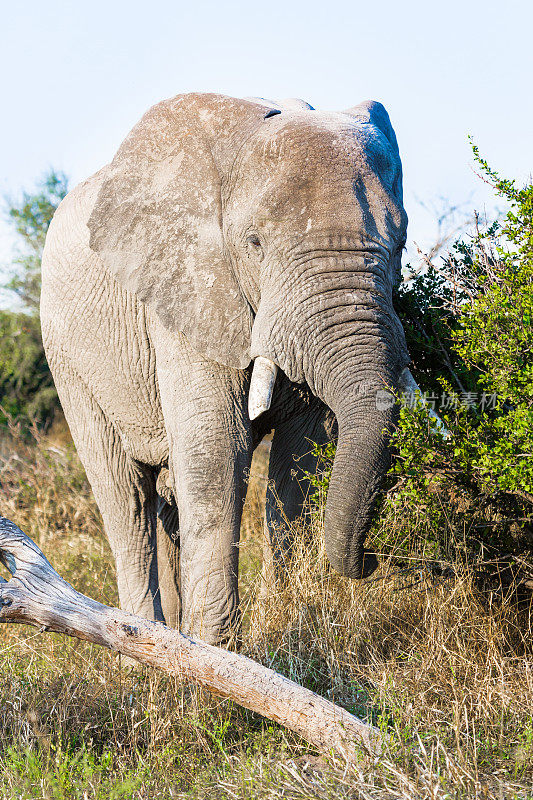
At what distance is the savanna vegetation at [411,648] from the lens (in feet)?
10.8

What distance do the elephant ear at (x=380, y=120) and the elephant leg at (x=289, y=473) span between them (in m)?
1.36

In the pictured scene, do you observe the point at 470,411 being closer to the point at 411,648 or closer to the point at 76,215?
the point at 411,648

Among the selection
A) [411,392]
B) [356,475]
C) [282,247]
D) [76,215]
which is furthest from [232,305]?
[76,215]

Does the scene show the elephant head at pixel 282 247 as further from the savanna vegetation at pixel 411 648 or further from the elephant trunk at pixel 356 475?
the savanna vegetation at pixel 411 648

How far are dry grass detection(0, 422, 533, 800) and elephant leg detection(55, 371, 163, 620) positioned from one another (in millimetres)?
837

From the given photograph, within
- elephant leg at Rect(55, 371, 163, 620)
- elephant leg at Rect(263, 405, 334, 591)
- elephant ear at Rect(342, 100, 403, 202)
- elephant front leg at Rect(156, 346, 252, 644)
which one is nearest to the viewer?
elephant front leg at Rect(156, 346, 252, 644)

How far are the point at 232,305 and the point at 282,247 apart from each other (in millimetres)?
505

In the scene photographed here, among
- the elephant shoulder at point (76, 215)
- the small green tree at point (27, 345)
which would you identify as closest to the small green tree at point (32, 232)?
the small green tree at point (27, 345)

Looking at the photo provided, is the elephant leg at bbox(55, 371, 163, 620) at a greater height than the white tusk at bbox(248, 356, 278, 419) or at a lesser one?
lesser

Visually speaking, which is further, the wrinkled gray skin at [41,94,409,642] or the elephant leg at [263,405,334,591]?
the elephant leg at [263,405,334,591]

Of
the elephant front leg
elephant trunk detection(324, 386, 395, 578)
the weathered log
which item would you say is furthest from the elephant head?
the weathered log

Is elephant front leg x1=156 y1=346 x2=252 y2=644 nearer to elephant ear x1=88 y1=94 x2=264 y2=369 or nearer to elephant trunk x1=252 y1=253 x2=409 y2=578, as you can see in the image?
elephant ear x1=88 y1=94 x2=264 y2=369

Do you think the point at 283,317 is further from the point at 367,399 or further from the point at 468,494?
the point at 468,494

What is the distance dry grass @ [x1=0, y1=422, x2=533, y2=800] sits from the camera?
3.15m
